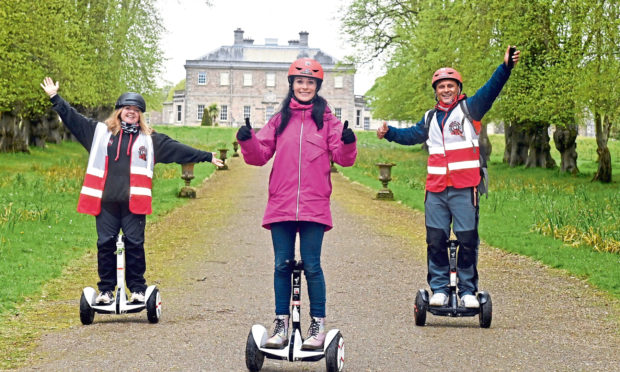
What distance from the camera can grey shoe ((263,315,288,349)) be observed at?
5273 mm

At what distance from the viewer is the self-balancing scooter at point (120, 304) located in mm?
6715

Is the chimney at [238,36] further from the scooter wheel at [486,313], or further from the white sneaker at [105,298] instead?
the scooter wheel at [486,313]

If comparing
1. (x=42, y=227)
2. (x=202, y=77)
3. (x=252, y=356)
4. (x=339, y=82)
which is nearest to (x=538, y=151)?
(x=42, y=227)

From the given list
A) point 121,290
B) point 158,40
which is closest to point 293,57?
point 158,40

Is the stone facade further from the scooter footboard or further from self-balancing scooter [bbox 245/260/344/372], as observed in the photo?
self-balancing scooter [bbox 245/260/344/372]

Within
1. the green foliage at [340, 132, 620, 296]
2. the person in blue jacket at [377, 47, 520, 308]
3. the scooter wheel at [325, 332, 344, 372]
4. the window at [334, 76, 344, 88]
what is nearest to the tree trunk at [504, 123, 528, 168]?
the green foliage at [340, 132, 620, 296]

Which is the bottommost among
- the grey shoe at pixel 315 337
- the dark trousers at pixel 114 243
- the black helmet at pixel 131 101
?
the grey shoe at pixel 315 337

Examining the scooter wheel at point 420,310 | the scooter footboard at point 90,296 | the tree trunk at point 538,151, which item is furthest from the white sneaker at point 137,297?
the tree trunk at point 538,151

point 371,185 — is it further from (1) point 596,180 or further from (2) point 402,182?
(1) point 596,180

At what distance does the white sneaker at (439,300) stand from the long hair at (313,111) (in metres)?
2.11

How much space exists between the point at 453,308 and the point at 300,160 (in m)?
2.19

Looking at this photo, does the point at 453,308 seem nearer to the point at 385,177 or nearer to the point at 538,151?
the point at 385,177

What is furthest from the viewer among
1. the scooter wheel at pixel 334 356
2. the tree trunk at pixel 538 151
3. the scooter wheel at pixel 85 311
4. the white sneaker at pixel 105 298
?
the tree trunk at pixel 538 151

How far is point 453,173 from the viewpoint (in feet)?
22.7
